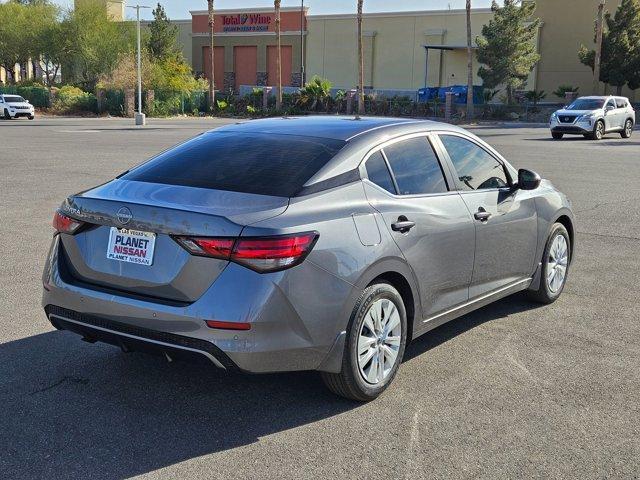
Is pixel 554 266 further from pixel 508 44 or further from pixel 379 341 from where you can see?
pixel 508 44

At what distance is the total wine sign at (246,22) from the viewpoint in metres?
76.8

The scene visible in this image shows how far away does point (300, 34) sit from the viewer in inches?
2965

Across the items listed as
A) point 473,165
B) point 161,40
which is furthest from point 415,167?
point 161,40

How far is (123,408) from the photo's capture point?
448 cm

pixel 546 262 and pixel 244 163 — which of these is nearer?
pixel 244 163

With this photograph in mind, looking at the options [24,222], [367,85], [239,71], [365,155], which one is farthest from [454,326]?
[239,71]

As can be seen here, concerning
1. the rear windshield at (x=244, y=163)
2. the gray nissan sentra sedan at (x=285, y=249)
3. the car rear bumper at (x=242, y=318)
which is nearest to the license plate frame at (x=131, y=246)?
the gray nissan sentra sedan at (x=285, y=249)

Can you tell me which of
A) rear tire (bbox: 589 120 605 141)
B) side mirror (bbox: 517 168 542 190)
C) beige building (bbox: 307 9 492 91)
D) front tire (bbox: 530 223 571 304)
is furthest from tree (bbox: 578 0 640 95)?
side mirror (bbox: 517 168 542 190)

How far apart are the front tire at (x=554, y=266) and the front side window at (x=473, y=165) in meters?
0.89

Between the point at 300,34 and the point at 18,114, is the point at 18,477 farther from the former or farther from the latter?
the point at 300,34

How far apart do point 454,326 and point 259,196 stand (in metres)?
2.54

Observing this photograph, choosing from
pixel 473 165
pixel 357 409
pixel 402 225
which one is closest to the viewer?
pixel 357 409

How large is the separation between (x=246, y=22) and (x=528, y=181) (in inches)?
2973

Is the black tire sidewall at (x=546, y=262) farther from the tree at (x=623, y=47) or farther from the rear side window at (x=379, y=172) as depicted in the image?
the tree at (x=623, y=47)
